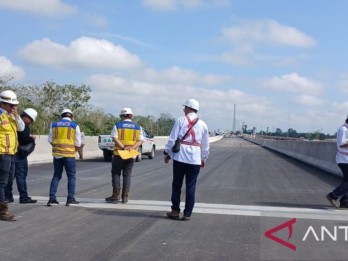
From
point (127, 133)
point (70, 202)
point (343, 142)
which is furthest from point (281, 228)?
point (70, 202)

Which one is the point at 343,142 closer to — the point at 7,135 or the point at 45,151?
the point at 7,135

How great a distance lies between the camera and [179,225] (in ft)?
27.6

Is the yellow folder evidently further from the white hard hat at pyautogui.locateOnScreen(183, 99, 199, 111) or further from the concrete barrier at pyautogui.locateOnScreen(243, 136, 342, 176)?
the concrete barrier at pyautogui.locateOnScreen(243, 136, 342, 176)

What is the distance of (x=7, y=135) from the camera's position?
27.7 feet

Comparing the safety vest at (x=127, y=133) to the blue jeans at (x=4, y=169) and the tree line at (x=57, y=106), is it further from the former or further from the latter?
the tree line at (x=57, y=106)

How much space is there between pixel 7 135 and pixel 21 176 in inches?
88.8

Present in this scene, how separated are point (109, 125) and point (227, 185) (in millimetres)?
38343

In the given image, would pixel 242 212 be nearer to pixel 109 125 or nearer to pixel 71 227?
pixel 71 227

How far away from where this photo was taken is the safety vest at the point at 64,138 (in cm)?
1023

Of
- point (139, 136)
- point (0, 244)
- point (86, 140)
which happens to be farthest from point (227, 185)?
point (86, 140)

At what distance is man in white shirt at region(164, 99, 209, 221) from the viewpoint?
8.93m

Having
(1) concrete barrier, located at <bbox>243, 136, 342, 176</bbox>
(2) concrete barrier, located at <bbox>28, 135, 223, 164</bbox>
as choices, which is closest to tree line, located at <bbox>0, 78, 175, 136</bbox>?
(2) concrete barrier, located at <bbox>28, 135, 223, 164</bbox>

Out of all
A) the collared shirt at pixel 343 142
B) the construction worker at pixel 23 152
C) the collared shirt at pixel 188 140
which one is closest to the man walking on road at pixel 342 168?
the collared shirt at pixel 343 142

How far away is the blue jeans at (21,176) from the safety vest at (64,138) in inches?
31.0
